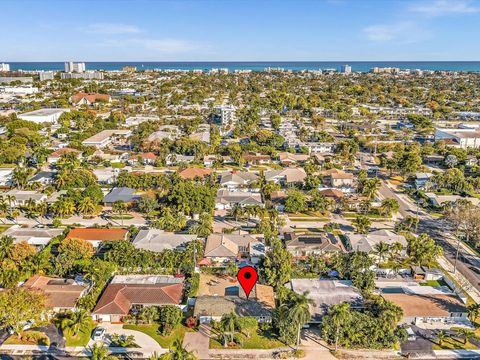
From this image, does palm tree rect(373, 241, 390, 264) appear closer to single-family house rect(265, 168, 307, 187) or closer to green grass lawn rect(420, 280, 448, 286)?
green grass lawn rect(420, 280, 448, 286)

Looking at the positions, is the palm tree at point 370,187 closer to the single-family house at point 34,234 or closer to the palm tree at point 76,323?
the single-family house at point 34,234

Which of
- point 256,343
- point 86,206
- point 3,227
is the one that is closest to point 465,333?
point 256,343

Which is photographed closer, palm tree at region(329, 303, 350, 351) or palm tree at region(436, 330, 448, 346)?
palm tree at region(329, 303, 350, 351)

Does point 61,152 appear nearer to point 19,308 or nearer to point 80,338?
point 19,308

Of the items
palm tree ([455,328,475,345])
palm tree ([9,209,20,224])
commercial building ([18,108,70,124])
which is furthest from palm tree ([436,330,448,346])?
commercial building ([18,108,70,124])

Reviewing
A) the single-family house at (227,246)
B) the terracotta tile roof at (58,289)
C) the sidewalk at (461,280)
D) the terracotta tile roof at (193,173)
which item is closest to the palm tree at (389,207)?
the sidewalk at (461,280)

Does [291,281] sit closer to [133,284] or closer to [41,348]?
[133,284]
